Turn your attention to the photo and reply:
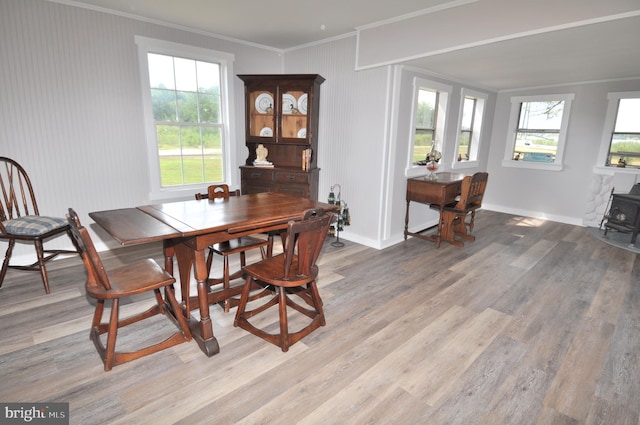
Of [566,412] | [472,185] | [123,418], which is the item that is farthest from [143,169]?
Result: [566,412]

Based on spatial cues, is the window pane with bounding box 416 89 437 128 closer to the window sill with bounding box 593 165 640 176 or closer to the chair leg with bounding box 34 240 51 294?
the window sill with bounding box 593 165 640 176

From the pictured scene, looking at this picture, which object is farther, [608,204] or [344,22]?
[608,204]

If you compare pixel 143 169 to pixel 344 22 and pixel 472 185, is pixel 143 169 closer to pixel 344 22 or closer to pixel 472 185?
pixel 344 22

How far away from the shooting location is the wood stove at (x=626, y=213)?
4.41 m

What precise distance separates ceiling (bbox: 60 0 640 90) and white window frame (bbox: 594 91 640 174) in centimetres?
47

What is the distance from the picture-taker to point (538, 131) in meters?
5.84

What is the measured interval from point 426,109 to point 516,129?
2403mm

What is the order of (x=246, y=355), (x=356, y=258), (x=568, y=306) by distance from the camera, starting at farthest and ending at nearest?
(x=356, y=258) → (x=568, y=306) → (x=246, y=355)

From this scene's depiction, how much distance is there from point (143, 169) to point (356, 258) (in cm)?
263

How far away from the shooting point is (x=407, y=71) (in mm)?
3955

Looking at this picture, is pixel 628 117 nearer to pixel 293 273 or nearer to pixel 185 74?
pixel 293 273

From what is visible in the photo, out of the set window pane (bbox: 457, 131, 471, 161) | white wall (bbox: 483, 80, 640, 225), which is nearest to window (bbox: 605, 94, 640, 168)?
white wall (bbox: 483, 80, 640, 225)

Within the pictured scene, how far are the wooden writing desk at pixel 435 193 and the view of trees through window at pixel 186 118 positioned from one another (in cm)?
255

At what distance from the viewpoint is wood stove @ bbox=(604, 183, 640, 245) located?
14.5ft
